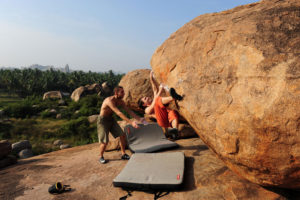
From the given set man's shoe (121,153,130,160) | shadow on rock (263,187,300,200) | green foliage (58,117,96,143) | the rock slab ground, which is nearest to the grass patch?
green foliage (58,117,96,143)

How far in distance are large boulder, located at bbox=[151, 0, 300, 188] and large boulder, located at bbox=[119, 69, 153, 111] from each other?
459 cm

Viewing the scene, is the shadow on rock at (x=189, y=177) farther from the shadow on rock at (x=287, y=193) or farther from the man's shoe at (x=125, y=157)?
the man's shoe at (x=125, y=157)

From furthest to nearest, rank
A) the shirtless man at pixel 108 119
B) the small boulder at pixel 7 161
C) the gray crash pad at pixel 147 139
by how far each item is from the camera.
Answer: the small boulder at pixel 7 161, the gray crash pad at pixel 147 139, the shirtless man at pixel 108 119

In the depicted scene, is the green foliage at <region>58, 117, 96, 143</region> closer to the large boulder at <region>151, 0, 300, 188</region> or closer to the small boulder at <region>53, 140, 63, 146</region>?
the small boulder at <region>53, 140, 63, 146</region>

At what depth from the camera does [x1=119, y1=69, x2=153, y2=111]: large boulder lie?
28.4ft

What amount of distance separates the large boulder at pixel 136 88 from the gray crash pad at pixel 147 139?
2649mm

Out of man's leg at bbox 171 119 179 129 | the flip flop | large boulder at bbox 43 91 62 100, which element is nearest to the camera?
the flip flop

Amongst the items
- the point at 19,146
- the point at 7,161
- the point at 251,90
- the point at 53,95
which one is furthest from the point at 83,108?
the point at 251,90

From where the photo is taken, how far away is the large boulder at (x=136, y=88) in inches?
340

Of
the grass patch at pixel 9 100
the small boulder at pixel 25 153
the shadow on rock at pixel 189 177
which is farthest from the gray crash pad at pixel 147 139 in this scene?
the grass patch at pixel 9 100

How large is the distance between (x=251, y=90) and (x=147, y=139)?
→ 11.8 feet

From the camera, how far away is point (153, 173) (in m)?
3.71

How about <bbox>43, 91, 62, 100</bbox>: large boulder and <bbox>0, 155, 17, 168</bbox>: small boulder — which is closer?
<bbox>0, 155, 17, 168</bbox>: small boulder

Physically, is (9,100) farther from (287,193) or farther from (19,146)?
(287,193)
